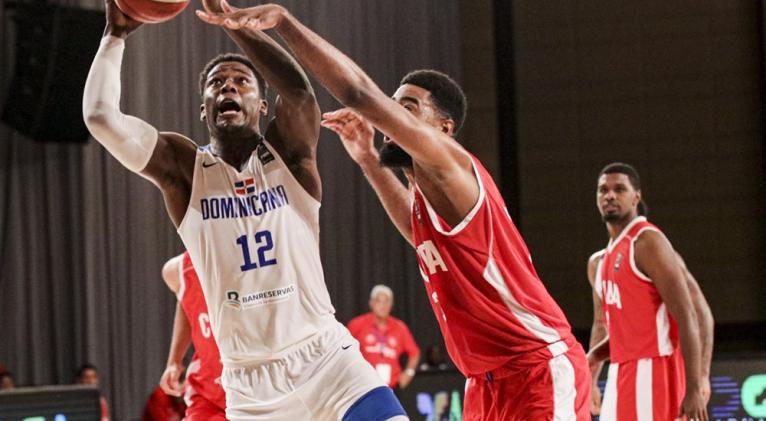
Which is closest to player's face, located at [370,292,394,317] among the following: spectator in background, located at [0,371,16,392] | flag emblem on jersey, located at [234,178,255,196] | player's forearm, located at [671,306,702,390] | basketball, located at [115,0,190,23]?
spectator in background, located at [0,371,16,392]

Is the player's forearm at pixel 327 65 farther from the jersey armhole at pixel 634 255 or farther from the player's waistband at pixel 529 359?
the jersey armhole at pixel 634 255

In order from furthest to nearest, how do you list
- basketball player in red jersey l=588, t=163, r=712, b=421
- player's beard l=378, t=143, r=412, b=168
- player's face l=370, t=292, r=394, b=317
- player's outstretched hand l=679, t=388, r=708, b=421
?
player's face l=370, t=292, r=394, b=317
basketball player in red jersey l=588, t=163, r=712, b=421
player's outstretched hand l=679, t=388, r=708, b=421
player's beard l=378, t=143, r=412, b=168

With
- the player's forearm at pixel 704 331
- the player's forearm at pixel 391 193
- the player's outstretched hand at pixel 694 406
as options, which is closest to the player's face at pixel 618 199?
the player's forearm at pixel 704 331

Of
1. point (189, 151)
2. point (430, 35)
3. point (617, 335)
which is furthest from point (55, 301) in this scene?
point (189, 151)

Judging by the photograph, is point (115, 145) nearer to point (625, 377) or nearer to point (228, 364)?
point (228, 364)

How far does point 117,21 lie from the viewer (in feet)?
12.8

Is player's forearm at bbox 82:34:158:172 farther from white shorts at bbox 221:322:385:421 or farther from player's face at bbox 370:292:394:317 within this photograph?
player's face at bbox 370:292:394:317

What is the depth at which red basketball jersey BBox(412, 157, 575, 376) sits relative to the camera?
3.58m

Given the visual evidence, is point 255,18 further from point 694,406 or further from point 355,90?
point 694,406

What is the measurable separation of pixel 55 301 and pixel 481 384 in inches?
320

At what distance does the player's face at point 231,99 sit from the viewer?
13.1ft

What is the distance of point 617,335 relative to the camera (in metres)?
5.90

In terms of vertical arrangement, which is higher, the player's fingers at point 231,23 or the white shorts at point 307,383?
the player's fingers at point 231,23

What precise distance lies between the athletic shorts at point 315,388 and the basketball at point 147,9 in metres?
1.23
